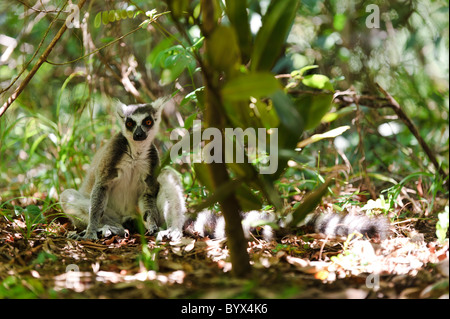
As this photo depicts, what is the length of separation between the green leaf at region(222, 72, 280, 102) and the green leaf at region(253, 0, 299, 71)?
296mm

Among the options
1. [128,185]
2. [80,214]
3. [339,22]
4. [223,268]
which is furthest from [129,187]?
[339,22]

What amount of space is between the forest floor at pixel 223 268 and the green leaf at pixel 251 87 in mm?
680

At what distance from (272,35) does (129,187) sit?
212 cm

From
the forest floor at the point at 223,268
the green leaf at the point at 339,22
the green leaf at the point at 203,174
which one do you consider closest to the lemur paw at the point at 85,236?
the forest floor at the point at 223,268

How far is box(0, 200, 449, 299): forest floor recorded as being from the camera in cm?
157

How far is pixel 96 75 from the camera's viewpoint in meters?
4.22

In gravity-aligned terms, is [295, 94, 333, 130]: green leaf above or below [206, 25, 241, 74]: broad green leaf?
below

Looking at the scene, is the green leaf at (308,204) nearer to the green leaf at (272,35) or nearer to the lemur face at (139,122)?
the green leaf at (272,35)

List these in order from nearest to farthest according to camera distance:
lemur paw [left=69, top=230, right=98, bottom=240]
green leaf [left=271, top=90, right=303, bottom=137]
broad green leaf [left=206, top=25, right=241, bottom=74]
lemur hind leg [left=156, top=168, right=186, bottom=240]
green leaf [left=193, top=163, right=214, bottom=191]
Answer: green leaf [left=271, top=90, right=303, bottom=137] < broad green leaf [left=206, top=25, right=241, bottom=74] < green leaf [left=193, top=163, right=214, bottom=191] < lemur paw [left=69, top=230, right=98, bottom=240] < lemur hind leg [left=156, top=168, right=186, bottom=240]

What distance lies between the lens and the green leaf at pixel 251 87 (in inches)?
49.3

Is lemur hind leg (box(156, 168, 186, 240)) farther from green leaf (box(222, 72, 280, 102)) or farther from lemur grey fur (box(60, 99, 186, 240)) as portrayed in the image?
green leaf (box(222, 72, 280, 102))

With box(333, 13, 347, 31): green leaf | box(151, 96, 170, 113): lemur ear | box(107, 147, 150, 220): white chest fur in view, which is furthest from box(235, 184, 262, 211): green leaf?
box(333, 13, 347, 31): green leaf

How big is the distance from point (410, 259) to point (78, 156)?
9.89ft

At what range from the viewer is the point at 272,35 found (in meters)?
1.56
